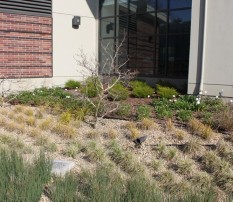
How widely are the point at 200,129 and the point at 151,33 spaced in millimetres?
7020

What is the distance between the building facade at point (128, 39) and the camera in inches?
355

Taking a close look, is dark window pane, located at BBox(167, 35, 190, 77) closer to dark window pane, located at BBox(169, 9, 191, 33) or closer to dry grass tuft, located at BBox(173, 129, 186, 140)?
dark window pane, located at BBox(169, 9, 191, 33)

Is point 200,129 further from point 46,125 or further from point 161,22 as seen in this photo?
point 161,22

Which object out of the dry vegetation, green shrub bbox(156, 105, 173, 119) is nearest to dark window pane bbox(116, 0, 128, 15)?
green shrub bbox(156, 105, 173, 119)

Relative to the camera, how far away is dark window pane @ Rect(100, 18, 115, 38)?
44.9ft

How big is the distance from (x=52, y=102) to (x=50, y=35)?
4104mm

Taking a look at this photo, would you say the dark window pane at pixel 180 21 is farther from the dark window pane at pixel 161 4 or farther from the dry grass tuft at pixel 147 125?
the dry grass tuft at pixel 147 125

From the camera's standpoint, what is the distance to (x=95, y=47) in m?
14.1

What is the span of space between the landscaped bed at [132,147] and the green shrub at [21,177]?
163 mm

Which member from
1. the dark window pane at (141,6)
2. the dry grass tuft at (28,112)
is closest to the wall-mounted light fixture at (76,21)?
the dark window pane at (141,6)

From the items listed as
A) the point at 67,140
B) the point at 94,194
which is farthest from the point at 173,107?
the point at 94,194

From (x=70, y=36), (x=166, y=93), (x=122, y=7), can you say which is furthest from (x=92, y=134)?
(x=122, y=7)

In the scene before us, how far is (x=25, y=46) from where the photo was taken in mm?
11453

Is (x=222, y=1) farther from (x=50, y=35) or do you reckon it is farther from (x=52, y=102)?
(x=50, y=35)
